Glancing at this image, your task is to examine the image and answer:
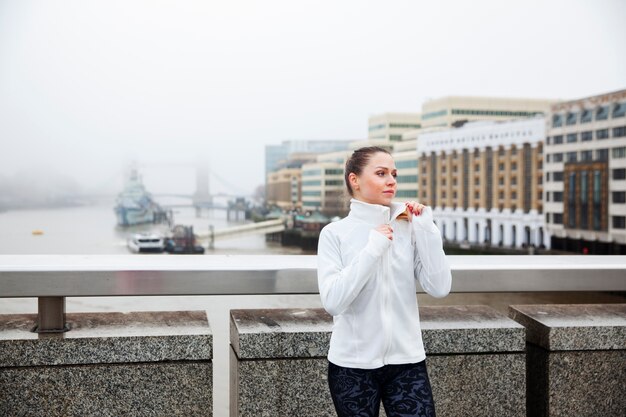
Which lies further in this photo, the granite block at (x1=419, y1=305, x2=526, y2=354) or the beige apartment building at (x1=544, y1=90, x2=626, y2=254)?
the beige apartment building at (x1=544, y1=90, x2=626, y2=254)

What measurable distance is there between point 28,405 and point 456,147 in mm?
33596

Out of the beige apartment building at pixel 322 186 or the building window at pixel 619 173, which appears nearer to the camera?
the building window at pixel 619 173

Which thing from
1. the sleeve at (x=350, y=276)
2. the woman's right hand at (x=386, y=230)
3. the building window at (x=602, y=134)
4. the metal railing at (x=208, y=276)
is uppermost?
the building window at (x=602, y=134)

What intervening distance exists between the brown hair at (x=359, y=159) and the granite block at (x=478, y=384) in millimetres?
808

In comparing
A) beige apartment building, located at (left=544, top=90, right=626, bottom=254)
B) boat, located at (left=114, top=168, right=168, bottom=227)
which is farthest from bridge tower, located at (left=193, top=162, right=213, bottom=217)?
beige apartment building, located at (left=544, top=90, right=626, bottom=254)

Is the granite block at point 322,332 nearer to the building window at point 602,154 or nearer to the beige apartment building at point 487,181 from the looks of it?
the building window at point 602,154

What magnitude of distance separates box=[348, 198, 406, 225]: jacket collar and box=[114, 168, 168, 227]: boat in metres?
36.1

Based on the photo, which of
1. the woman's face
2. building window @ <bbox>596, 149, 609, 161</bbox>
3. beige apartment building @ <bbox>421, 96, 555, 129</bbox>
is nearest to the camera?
the woman's face

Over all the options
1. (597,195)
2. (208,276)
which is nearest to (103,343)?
(208,276)

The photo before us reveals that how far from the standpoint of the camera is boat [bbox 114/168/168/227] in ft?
122

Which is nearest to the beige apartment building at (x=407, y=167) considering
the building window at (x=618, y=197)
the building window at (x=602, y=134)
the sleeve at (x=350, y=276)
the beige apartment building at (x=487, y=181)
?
the beige apartment building at (x=487, y=181)

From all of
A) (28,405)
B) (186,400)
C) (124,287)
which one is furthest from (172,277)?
(28,405)

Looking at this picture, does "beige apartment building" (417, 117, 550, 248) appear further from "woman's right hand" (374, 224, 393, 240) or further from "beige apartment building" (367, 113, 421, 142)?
"woman's right hand" (374, 224, 393, 240)

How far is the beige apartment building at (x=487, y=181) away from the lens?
32.8 metres
